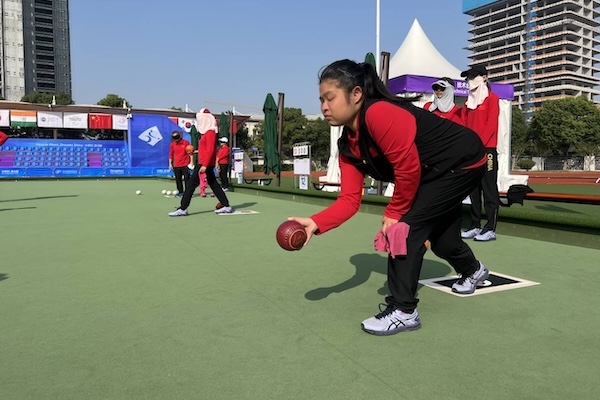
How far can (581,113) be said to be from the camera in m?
62.3

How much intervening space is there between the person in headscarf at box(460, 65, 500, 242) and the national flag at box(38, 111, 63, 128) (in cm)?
4002

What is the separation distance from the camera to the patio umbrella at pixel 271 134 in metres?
16.0

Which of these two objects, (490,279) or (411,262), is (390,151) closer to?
(411,262)

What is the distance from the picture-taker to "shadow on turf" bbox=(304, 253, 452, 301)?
348 centimetres

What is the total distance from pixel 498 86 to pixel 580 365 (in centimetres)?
1421

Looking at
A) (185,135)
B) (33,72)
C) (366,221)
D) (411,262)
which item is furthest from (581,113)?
(33,72)

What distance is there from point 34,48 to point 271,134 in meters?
122

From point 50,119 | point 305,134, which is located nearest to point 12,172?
point 50,119

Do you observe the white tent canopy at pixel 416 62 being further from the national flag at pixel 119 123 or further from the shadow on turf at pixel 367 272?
the national flag at pixel 119 123

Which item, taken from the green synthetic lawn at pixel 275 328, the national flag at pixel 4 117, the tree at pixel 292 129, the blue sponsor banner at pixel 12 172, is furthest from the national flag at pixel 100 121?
the green synthetic lawn at pixel 275 328

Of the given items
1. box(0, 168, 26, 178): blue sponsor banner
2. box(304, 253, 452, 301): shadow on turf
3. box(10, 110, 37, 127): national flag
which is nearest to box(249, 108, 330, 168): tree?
box(10, 110, 37, 127): national flag

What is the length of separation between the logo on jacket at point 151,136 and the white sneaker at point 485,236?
102 feet

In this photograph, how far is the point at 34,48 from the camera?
113438 mm

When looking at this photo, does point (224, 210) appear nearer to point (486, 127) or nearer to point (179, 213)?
point (179, 213)
